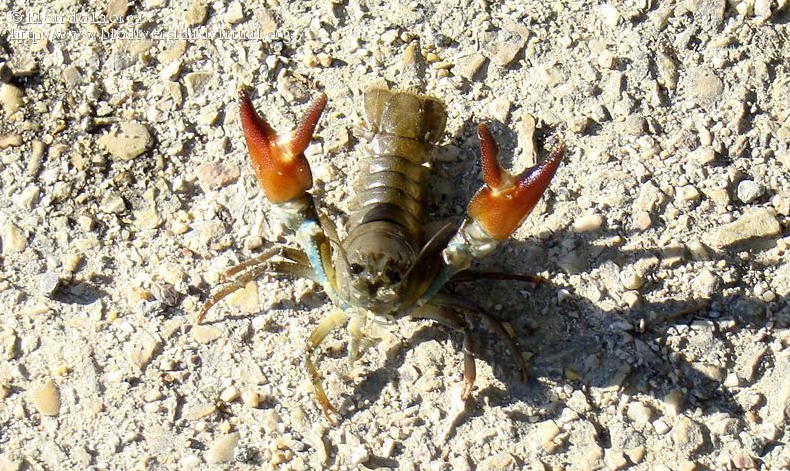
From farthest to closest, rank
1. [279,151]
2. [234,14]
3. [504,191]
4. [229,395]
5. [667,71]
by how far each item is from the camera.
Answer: [234,14] → [667,71] → [229,395] → [279,151] → [504,191]

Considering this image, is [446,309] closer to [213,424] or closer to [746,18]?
[213,424]

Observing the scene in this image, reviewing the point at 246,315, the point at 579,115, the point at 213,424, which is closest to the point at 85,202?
the point at 246,315

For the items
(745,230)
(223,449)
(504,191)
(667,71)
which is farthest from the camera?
(667,71)

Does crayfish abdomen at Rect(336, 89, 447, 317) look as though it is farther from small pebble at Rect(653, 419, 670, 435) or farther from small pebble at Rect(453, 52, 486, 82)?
small pebble at Rect(653, 419, 670, 435)

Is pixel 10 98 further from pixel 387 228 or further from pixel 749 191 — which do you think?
pixel 749 191

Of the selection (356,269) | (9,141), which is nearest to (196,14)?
(9,141)

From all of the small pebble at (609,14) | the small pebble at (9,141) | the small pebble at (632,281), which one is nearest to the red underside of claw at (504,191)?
the small pebble at (632,281)

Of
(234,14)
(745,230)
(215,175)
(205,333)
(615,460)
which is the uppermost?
(234,14)

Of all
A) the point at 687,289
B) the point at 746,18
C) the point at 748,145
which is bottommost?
the point at 687,289
